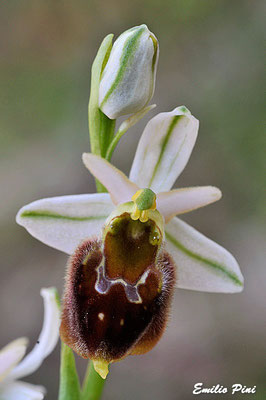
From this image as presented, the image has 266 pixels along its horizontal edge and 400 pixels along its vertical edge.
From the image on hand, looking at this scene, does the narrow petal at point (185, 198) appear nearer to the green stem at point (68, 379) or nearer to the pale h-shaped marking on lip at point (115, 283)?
the pale h-shaped marking on lip at point (115, 283)

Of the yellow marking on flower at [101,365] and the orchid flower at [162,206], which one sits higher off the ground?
the orchid flower at [162,206]

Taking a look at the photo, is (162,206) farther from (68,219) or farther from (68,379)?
(68,379)

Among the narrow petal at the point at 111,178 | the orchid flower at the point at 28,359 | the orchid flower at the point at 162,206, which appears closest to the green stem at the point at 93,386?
the orchid flower at the point at 28,359

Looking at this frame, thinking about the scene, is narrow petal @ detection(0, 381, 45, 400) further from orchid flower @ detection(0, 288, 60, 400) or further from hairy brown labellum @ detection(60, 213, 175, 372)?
hairy brown labellum @ detection(60, 213, 175, 372)

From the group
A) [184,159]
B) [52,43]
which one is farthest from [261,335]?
[52,43]

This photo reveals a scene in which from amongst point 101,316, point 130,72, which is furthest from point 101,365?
point 130,72

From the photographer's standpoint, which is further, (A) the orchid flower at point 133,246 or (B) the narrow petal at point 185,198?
(B) the narrow petal at point 185,198

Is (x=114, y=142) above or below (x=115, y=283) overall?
above
